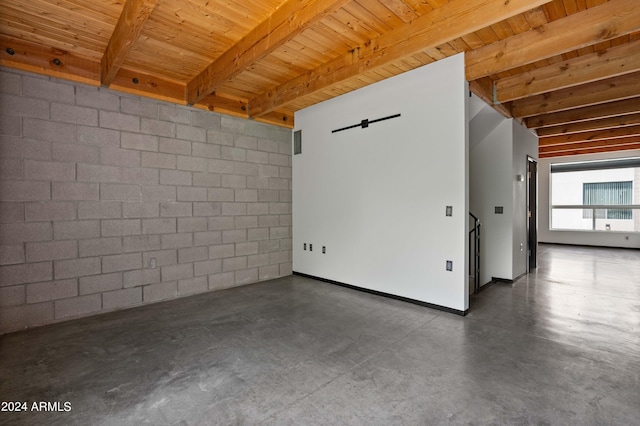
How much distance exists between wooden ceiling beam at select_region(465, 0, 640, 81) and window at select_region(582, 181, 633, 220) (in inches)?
344

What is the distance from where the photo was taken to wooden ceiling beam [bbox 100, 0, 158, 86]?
2.40 m

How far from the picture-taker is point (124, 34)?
2766mm

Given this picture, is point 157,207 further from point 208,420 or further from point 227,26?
point 208,420

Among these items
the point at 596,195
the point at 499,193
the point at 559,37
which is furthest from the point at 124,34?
the point at 596,195

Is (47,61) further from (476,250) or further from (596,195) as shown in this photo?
(596,195)

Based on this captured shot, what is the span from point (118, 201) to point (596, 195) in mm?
12736

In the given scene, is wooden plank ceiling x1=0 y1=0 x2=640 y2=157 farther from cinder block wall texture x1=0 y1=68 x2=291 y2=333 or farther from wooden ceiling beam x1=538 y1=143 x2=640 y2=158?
wooden ceiling beam x1=538 y1=143 x2=640 y2=158

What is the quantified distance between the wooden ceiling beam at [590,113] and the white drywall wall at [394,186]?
347cm

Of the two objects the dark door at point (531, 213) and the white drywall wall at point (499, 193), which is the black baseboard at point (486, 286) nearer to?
the white drywall wall at point (499, 193)

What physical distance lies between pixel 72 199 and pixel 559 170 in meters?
12.2

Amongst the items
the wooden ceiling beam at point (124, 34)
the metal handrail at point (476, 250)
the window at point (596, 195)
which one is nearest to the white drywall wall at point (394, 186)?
the metal handrail at point (476, 250)

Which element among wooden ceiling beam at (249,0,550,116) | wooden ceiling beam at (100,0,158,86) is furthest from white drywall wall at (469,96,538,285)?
wooden ceiling beam at (100,0,158,86)

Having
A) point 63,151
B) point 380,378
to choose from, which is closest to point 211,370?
point 380,378

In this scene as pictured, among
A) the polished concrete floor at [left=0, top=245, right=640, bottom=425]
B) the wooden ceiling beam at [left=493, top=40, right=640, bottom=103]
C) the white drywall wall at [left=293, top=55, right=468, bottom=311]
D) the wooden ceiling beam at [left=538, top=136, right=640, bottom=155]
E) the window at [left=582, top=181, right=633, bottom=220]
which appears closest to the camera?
the polished concrete floor at [left=0, top=245, right=640, bottom=425]
